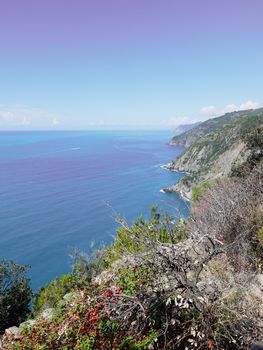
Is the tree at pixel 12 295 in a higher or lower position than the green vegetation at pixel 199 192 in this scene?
lower

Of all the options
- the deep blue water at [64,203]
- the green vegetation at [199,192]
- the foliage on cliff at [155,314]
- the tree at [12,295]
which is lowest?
the deep blue water at [64,203]

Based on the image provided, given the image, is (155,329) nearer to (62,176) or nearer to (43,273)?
(43,273)

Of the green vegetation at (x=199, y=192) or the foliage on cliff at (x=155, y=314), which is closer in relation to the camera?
the foliage on cliff at (x=155, y=314)

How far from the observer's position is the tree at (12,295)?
24.0 meters

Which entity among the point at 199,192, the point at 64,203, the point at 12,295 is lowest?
the point at 64,203

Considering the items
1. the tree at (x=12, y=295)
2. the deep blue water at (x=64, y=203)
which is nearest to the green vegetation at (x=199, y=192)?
the deep blue water at (x=64, y=203)

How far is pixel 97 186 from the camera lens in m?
116

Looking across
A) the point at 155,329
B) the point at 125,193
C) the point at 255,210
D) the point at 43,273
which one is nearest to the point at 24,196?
the point at 125,193

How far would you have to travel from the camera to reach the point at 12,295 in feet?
82.1

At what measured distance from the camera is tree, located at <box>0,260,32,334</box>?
23984 millimetres

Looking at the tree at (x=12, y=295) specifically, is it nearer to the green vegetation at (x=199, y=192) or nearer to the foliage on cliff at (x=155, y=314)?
the foliage on cliff at (x=155, y=314)

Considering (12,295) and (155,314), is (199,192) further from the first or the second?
(155,314)

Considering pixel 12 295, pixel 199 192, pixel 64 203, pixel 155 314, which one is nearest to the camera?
pixel 155 314

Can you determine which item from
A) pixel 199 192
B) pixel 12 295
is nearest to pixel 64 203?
pixel 199 192
